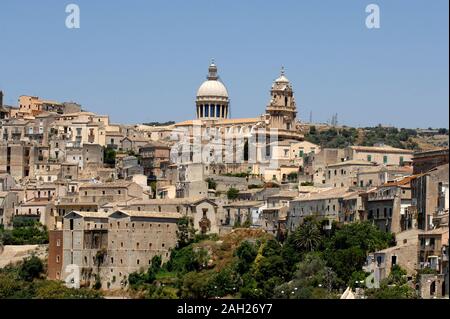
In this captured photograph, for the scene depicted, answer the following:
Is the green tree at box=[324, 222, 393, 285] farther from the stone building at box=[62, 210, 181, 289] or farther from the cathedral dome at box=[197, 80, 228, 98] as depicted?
the cathedral dome at box=[197, 80, 228, 98]

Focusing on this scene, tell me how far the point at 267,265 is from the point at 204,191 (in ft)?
52.4

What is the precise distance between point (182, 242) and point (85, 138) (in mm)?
23886

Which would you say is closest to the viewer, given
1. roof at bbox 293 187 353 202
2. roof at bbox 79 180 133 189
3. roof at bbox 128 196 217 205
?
roof at bbox 293 187 353 202

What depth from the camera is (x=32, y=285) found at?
70.8m

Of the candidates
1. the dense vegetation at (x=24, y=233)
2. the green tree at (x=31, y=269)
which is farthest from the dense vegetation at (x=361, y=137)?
the green tree at (x=31, y=269)

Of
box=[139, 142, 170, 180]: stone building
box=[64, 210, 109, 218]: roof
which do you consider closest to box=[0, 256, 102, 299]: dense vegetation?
box=[64, 210, 109, 218]: roof

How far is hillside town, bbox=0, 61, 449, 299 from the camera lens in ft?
205

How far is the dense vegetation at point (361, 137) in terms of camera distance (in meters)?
104

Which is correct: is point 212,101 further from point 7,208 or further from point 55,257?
point 55,257

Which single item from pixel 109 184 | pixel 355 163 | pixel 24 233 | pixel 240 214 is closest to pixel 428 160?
pixel 240 214

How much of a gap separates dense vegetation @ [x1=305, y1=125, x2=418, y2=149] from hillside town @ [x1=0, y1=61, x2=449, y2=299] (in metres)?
0.51

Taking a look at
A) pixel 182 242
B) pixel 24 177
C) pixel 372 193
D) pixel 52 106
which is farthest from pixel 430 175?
pixel 52 106

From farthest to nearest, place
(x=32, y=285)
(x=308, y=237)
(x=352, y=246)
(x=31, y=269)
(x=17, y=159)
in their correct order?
(x=17, y=159), (x=31, y=269), (x=32, y=285), (x=308, y=237), (x=352, y=246)
